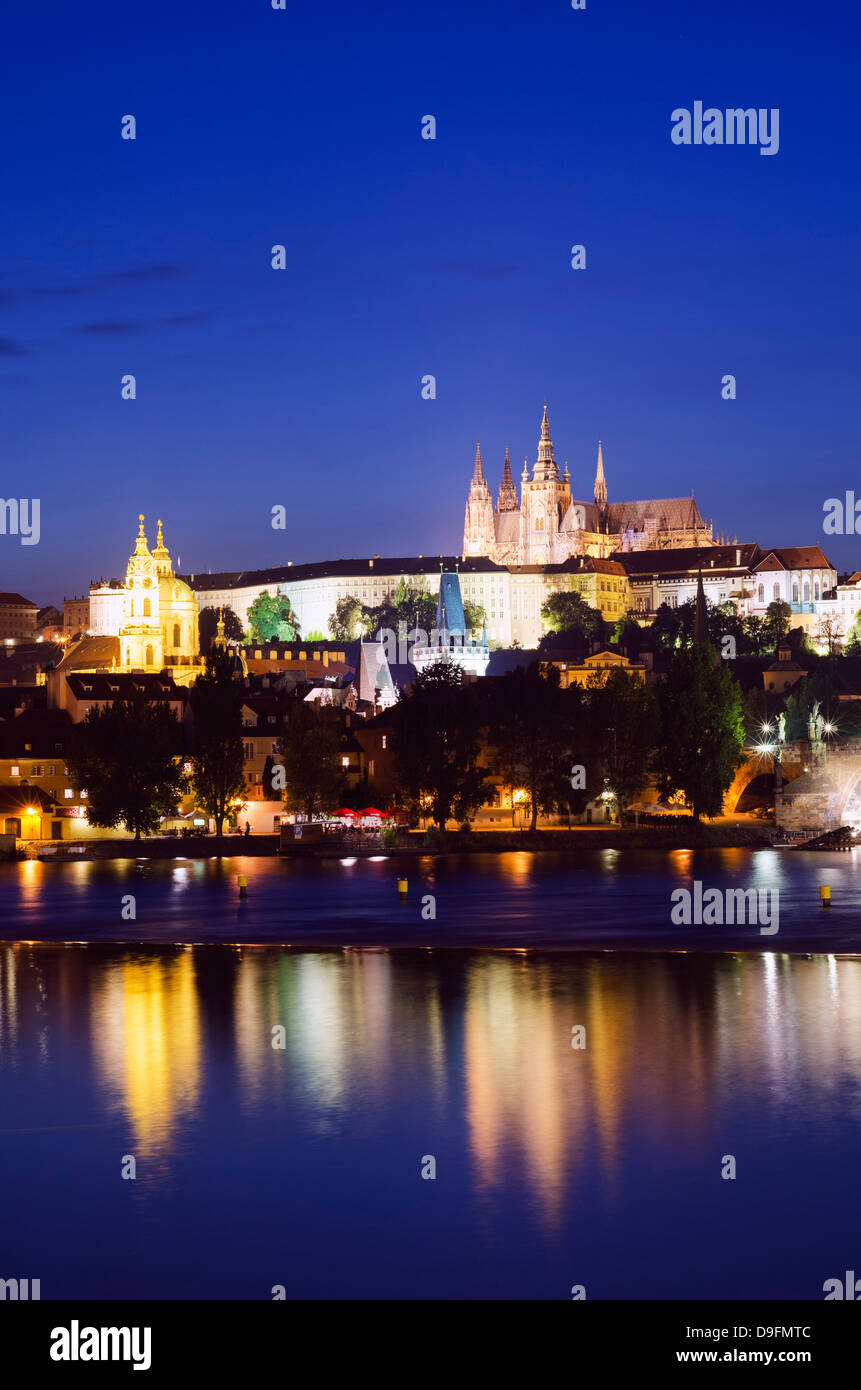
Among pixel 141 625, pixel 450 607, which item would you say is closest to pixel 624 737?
pixel 141 625

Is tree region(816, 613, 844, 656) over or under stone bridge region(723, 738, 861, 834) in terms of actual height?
over

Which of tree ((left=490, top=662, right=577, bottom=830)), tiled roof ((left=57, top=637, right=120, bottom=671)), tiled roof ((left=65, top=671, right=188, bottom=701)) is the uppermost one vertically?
tiled roof ((left=57, top=637, right=120, bottom=671))

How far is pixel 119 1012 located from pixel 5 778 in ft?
143

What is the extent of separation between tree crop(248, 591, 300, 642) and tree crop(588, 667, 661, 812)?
102936mm

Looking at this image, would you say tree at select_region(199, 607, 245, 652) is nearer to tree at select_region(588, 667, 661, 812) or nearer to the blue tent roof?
the blue tent roof

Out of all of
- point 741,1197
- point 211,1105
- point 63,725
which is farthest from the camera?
point 63,725

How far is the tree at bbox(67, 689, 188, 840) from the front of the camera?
68.9 meters

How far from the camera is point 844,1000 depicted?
32594mm

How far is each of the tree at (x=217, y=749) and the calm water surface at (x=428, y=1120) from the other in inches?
1027

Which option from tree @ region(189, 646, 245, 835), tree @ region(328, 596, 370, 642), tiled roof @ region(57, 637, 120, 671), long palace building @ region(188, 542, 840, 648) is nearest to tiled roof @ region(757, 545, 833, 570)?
long palace building @ region(188, 542, 840, 648)

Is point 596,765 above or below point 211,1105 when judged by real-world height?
above

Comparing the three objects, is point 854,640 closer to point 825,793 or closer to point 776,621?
point 776,621
